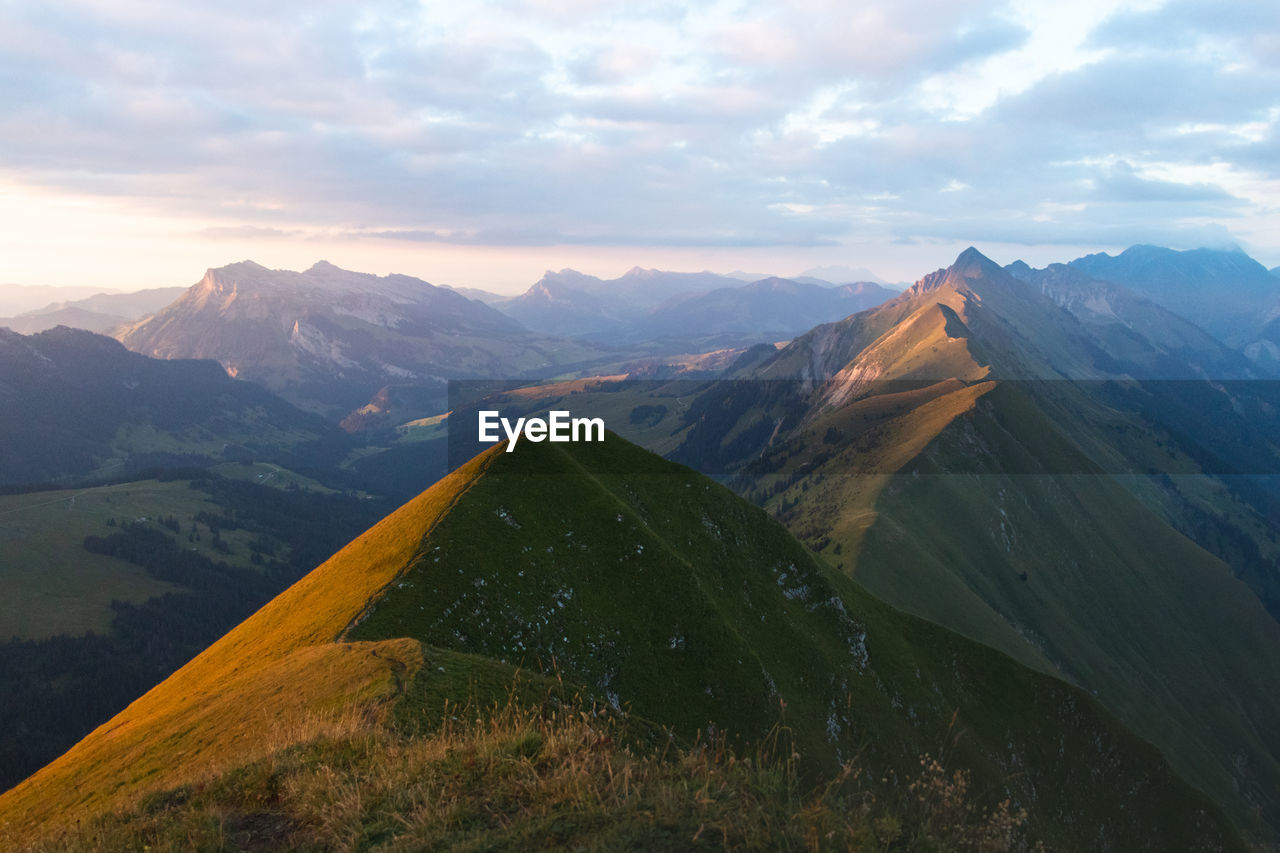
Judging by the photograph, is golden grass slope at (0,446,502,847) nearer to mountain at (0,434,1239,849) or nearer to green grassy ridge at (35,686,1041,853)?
mountain at (0,434,1239,849)

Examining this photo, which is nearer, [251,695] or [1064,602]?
[251,695]

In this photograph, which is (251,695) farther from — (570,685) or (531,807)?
(531,807)

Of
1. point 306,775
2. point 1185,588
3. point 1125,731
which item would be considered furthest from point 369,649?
point 1185,588

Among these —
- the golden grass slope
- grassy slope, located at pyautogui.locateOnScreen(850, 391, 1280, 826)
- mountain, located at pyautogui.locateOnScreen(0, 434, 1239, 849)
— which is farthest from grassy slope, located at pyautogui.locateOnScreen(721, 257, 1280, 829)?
the golden grass slope

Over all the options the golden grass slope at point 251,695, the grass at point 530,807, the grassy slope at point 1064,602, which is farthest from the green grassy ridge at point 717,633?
the grassy slope at point 1064,602

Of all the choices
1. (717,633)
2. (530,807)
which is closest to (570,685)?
(530,807)

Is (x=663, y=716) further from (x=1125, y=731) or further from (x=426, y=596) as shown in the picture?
(x=1125, y=731)

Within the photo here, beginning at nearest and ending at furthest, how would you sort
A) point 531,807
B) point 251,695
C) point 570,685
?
1. point 531,807
2. point 570,685
3. point 251,695
